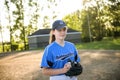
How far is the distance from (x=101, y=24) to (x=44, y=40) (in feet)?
Result: 72.7

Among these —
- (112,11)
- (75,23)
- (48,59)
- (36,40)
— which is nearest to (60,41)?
(48,59)

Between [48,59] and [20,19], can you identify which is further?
[20,19]

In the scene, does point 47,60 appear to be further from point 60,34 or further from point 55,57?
point 60,34

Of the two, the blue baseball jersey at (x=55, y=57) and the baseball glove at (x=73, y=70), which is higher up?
the blue baseball jersey at (x=55, y=57)

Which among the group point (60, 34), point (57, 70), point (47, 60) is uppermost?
point (60, 34)

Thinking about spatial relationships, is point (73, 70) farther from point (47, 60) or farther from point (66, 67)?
point (47, 60)

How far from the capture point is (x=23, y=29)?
63.4 meters

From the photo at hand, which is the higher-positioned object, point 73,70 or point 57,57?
point 57,57

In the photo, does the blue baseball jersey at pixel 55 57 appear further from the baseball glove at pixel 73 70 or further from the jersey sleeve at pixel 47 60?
the baseball glove at pixel 73 70

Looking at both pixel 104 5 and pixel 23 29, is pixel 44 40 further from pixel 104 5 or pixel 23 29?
pixel 104 5

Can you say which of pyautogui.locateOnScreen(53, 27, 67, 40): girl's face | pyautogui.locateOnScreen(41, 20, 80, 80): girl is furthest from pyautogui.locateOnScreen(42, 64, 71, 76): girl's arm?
pyautogui.locateOnScreen(53, 27, 67, 40): girl's face

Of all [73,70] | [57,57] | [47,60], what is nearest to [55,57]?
[57,57]

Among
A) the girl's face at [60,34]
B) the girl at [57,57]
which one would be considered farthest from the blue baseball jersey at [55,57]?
the girl's face at [60,34]

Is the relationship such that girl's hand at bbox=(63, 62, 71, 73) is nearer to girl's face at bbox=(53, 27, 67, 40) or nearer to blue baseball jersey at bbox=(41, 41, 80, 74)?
blue baseball jersey at bbox=(41, 41, 80, 74)
